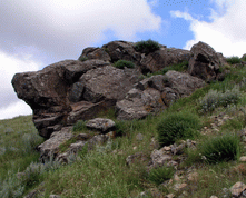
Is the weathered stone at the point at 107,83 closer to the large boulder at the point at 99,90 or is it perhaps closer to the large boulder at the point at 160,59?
the large boulder at the point at 99,90

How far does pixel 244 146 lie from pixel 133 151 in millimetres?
Answer: 2692

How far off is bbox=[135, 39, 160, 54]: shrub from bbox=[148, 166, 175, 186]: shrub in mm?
11107

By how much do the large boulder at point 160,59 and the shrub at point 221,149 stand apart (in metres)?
9.69

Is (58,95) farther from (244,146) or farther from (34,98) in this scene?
(244,146)

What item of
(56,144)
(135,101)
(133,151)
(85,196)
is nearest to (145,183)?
(85,196)

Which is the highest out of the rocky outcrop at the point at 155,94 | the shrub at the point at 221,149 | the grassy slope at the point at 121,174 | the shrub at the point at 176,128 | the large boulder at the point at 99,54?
the large boulder at the point at 99,54

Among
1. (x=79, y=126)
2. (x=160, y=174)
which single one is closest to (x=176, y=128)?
(x=160, y=174)

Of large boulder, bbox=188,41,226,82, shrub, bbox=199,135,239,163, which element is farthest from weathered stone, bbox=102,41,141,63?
shrub, bbox=199,135,239,163

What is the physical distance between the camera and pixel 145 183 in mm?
3801

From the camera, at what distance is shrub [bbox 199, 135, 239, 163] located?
11.8ft

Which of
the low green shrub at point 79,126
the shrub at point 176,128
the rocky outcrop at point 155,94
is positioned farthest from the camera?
A: the rocky outcrop at point 155,94

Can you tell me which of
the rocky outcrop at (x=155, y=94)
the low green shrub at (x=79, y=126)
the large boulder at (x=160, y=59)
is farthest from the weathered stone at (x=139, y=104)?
the large boulder at (x=160, y=59)

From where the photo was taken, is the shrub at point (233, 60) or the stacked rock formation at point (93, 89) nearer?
the stacked rock formation at point (93, 89)

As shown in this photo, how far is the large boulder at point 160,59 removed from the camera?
13242 millimetres
